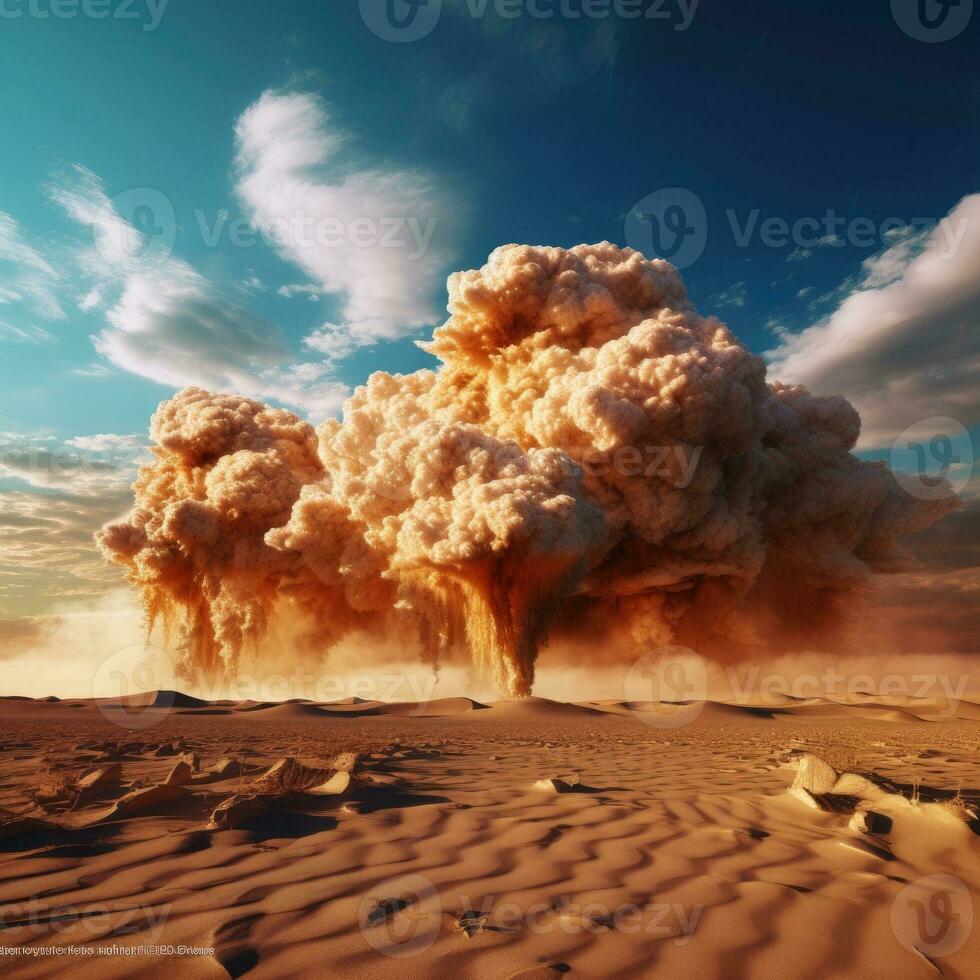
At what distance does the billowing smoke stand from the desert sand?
27.4 ft

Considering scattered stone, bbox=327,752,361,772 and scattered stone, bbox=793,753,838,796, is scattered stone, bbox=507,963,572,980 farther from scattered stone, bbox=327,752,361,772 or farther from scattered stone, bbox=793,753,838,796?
scattered stone, bbox=793,753,838,796

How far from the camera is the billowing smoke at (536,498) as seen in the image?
14.4 metres

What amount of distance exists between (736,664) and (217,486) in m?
19.0

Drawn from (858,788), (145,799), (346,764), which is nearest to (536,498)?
(346,764)

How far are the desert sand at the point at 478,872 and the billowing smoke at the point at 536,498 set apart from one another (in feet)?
27.4

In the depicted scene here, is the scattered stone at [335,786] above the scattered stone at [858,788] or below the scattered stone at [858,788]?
above

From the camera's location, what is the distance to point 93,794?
4.19m

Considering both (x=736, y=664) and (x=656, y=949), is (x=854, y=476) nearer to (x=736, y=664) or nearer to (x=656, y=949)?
(x=736, y=664)

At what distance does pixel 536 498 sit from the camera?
43.9 feet

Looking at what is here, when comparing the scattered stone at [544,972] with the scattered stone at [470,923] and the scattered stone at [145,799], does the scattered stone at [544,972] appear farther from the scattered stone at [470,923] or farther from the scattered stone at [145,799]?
the scattered stone at [145,799]

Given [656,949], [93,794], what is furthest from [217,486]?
[656,949]

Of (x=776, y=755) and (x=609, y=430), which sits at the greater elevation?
(x=609, y=430)

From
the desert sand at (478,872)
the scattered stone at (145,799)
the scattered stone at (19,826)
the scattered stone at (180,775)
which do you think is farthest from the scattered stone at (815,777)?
the scattered stone at (19,826)

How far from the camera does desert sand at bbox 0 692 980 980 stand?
7.38 feet
